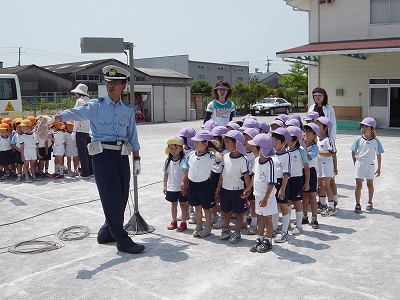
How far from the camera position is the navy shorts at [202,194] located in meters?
5.82

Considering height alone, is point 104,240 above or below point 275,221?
below

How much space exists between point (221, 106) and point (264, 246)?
2.69 m

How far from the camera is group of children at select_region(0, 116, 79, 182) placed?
973 centimetres

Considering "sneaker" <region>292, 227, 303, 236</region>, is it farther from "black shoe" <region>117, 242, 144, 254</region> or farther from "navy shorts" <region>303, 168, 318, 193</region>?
"black shoe" <region>117, 242, 144, 254</region>

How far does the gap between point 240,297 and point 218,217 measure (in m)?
2.38

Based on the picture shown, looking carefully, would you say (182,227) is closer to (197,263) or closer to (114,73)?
(197,263)

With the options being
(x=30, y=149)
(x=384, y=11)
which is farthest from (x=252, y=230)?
(x=384, y=11)

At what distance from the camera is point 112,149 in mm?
5395

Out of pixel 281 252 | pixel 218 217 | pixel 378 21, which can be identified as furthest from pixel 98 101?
pixel 378 21

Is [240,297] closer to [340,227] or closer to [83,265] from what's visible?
[83,265]

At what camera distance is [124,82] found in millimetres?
5574

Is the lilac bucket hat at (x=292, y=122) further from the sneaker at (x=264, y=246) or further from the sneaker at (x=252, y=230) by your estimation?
the sneaker at (x=264, y=246)

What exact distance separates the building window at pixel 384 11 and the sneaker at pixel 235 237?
1889 centimetres

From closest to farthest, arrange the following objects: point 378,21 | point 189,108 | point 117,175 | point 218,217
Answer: point 117,175 < point 218,217 < point 378,21 < point 189,108
